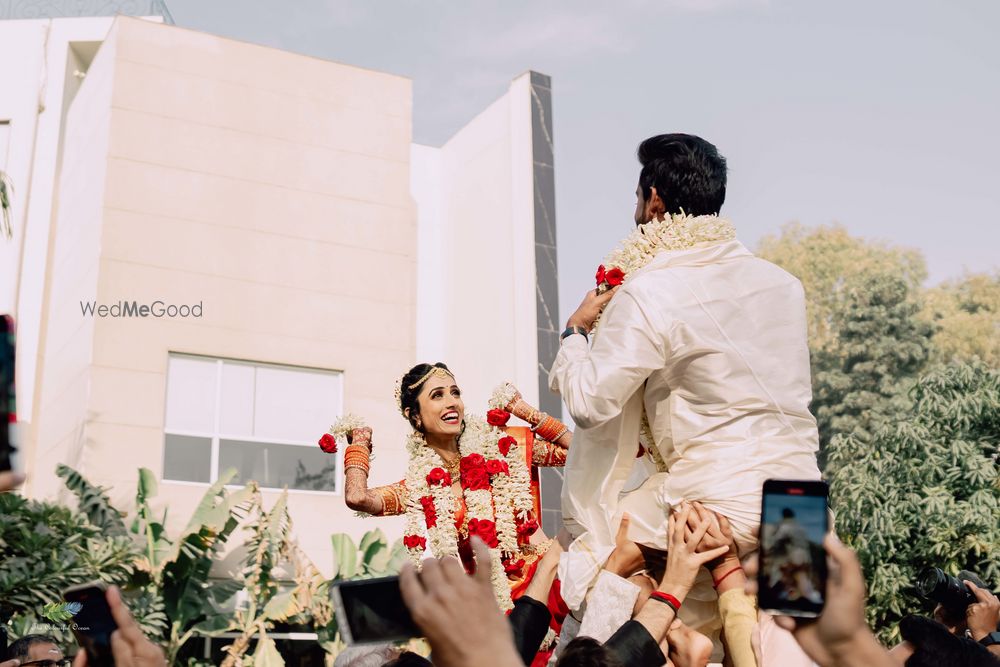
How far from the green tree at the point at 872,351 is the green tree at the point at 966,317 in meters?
1.04

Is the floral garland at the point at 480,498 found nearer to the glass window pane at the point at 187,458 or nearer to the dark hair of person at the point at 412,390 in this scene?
the dark hair of person at the point at 412,390

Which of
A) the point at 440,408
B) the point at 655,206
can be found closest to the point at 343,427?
the point at 440,408

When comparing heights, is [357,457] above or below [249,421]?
below

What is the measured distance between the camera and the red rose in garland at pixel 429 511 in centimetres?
534

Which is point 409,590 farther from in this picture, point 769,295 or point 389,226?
point 389,226

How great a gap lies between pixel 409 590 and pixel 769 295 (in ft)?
6.79

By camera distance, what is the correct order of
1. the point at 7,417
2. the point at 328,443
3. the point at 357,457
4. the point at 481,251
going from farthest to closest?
the point at 481,251, the point at 328,443, the point at 357,457, the point at 7,417

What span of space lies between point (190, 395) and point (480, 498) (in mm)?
11475

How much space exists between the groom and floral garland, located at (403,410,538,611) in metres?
1.84

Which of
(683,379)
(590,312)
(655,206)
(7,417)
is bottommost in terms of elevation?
(7,417)

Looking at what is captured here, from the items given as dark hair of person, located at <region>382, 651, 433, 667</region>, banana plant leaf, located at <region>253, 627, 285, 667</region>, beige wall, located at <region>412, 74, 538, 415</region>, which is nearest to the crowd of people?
dark hair of person, located at <region>382, 651, 433, 667</region>

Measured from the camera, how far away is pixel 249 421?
53.5ft

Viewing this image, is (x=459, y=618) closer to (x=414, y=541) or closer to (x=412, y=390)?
(x=414, y=541)

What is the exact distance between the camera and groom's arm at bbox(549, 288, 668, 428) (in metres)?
3.12
